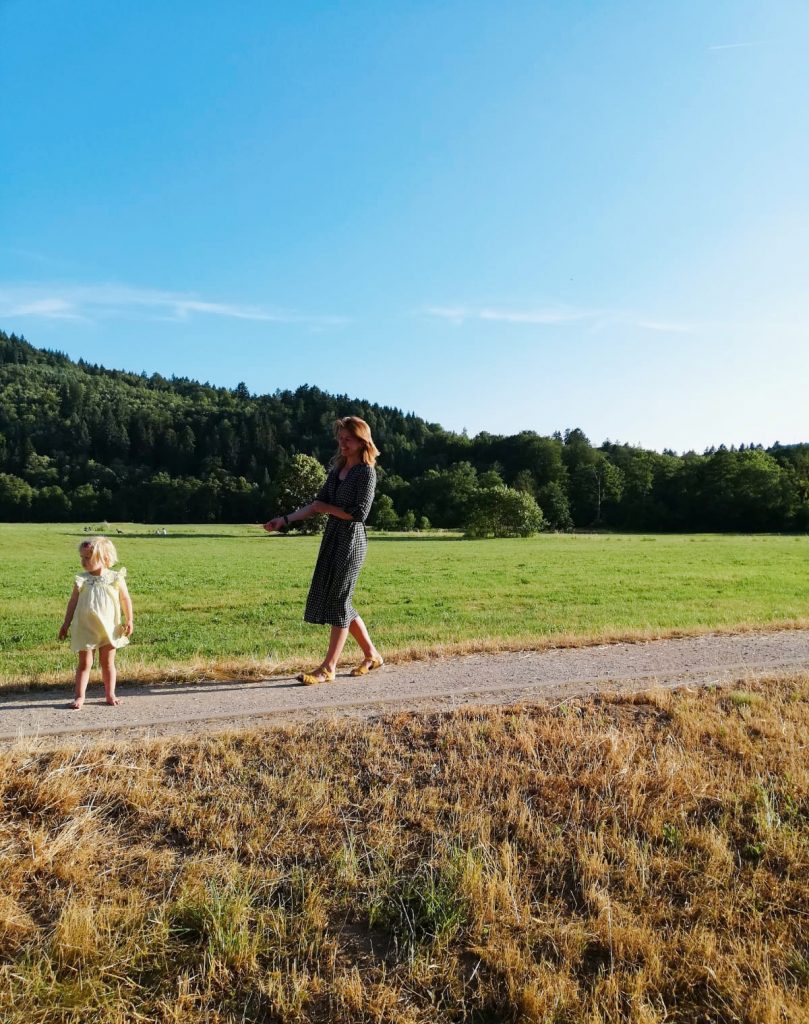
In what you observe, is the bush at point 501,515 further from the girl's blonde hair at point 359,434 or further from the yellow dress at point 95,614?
the yellow dress at point 95,614

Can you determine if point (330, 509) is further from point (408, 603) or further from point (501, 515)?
point (501, 515)

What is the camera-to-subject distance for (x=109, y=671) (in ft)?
19.5

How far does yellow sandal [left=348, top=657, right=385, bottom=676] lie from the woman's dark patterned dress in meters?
0.65

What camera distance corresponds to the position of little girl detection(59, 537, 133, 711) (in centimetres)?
591

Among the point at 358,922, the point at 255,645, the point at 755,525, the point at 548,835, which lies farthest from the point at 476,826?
the point at 755,525

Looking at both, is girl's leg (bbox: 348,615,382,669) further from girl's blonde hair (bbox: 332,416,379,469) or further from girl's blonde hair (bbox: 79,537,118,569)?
girl's blonde hair (bbox: 79,537,118,569)

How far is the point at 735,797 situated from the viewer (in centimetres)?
458

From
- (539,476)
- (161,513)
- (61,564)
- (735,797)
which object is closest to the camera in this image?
(735,797)

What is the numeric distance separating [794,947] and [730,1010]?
65cm

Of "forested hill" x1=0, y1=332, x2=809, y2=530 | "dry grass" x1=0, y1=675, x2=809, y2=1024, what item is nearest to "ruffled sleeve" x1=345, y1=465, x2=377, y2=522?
"dry grass" x1=0, y1=675, x2=809, y2=1024

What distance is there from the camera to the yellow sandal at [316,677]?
6594mm

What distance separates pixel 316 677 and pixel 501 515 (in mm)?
58587

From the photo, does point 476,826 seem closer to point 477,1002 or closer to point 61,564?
point 477,1002

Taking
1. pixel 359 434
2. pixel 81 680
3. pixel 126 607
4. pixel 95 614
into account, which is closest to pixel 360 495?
pixel 359 434
